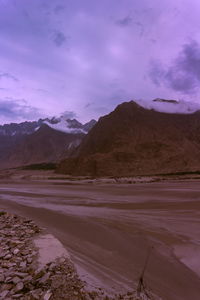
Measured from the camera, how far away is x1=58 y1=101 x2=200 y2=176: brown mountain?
56.1 m

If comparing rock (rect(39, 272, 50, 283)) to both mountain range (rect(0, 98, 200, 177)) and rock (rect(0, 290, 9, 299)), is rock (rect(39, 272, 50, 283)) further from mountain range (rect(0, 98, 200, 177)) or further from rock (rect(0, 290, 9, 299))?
mountain range (rect(0, 98, 200, 177))

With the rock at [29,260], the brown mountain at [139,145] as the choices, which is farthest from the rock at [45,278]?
the brown mountain at [139,145]

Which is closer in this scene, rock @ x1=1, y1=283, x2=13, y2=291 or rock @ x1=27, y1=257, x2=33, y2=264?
rock @ x1=1, y1=283, x2=13, y2=291

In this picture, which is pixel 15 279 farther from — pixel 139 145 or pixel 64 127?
pixel 64 127

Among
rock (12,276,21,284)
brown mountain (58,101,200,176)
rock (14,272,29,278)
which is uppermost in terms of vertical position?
brown mountain (58,101,200,176)

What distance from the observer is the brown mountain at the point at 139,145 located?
56.1 metres

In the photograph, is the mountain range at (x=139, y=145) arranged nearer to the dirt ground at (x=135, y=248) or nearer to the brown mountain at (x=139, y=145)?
the brown mountain at (x=139, y=145)

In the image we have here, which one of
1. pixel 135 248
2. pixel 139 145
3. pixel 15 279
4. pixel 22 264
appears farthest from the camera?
pixel 139 145

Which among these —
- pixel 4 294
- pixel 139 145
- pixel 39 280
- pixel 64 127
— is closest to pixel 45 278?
pixel 39 280

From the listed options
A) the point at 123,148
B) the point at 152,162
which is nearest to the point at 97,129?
the point at 123,148

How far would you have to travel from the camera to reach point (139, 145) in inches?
2474

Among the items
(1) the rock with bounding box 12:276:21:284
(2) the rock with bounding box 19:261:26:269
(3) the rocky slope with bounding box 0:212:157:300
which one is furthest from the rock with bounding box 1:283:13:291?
(2) the rock with bounding box 19:261:26:269

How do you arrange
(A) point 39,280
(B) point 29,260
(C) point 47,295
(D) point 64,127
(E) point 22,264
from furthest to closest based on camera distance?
(D) point 64,127
(B) point 29,260
(E) point 22,264
(A) point 39,280
(C) point 47,295

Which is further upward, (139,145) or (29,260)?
(139,145)
